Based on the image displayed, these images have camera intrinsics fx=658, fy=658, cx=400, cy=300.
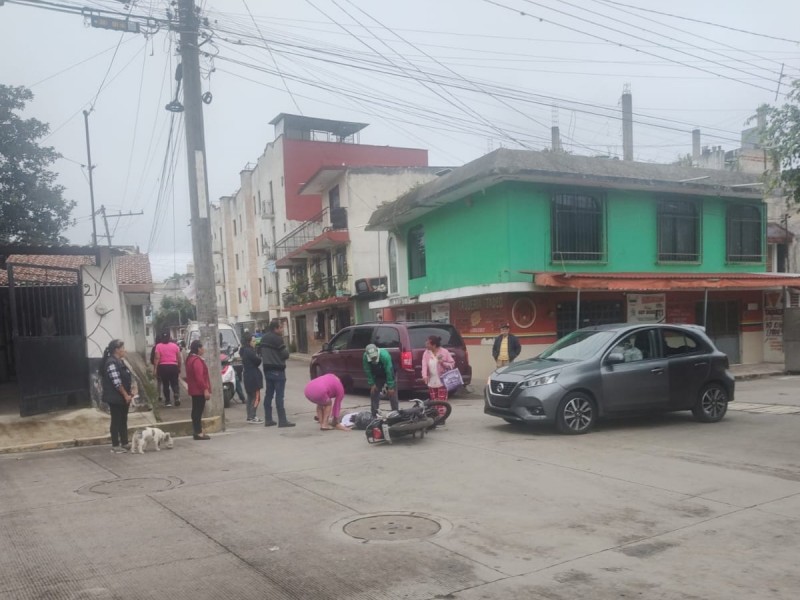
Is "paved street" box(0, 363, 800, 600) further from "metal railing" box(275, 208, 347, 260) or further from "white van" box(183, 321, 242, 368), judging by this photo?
"metal railing" box(275, 208, 347, 260)

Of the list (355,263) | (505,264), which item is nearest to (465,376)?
(505,264)

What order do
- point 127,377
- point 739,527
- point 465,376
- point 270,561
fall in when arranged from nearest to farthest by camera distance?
1. point 270,561
2. point 739,527
3. point 127,377
4. point 465,376

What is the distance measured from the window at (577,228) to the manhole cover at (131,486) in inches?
525

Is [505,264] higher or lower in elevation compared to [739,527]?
higher

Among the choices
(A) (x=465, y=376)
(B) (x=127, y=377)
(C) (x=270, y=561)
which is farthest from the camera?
(A) (x=465, y=376)

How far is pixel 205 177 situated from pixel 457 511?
328 inches

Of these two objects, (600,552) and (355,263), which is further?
(355,263)

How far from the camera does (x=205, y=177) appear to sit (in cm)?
1198

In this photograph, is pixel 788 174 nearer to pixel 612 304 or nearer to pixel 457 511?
pixel 457 511

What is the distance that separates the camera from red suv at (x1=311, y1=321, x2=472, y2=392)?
14555 mm

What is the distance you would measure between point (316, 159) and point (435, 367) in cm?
3042

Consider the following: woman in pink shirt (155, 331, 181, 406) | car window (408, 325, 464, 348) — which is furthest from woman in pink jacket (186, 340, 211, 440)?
car window (408, 325, 464, 348)

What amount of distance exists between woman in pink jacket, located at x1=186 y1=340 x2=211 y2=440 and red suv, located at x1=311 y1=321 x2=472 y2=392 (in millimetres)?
4348

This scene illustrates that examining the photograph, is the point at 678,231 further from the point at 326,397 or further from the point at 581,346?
the point at 326,397
